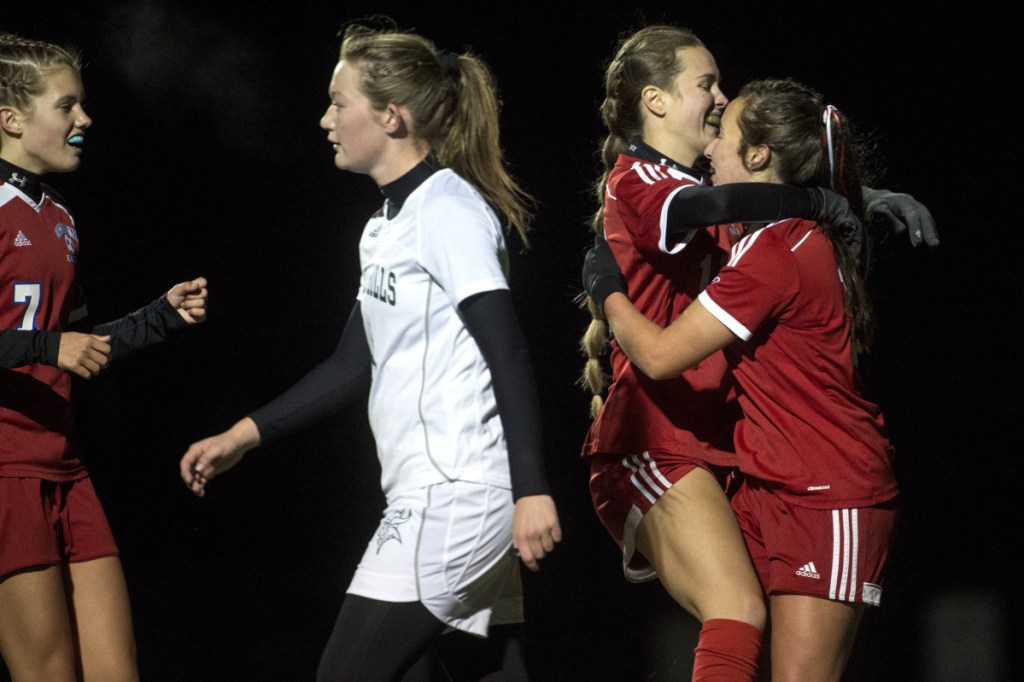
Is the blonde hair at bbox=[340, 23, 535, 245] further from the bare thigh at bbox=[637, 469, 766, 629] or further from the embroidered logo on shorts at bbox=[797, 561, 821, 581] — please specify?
the embroidered logo on shorts at bbox=[797, 561, 821, 581]

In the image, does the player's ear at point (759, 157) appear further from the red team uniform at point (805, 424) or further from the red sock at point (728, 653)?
the red sock at point (728, 653)

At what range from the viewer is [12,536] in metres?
1.99

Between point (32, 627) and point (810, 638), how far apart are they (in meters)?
1.25

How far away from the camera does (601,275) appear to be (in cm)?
206

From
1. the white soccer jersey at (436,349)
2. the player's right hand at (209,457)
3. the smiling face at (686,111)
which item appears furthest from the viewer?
the smiling face at (686,111)

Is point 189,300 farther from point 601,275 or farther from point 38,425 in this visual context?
point 601,275

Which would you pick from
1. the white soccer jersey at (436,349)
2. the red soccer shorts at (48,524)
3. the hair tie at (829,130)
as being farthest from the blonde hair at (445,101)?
the red soccer shorts at (48,524)

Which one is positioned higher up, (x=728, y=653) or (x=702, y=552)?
(x=702, y=552)

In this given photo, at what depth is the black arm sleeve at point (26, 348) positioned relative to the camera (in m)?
1.97

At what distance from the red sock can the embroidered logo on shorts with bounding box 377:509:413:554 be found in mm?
568

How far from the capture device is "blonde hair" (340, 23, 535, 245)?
1754 millimetres

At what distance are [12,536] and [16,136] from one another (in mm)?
704

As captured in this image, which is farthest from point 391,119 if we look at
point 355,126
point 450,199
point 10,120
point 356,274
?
point 356,274

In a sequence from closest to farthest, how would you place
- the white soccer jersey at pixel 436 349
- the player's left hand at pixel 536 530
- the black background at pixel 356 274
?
the player's left hand at pixel 536 530 < the white soccer jersey at pixel 436 349 < the black background at pixel 356 274
